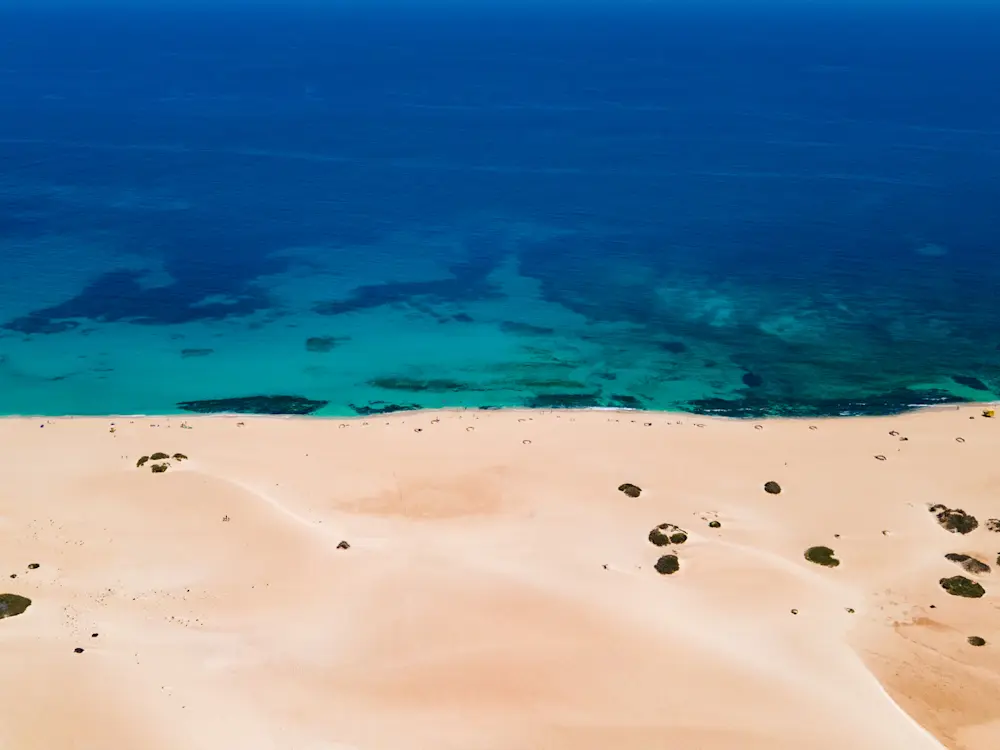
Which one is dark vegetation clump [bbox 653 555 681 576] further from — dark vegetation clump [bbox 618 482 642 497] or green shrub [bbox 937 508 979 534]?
green shrub [bbox 937 508 979 534]

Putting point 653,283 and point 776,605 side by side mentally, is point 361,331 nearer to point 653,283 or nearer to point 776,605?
point 653,283

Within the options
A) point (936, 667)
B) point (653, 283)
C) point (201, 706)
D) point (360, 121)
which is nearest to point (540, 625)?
point (201, 706)

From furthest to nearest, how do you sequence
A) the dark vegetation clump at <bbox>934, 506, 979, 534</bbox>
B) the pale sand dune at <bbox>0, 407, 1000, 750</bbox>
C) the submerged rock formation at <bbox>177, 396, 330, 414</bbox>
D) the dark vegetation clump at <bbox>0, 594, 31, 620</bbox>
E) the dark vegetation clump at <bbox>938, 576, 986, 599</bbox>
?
1. the submerged rock formation at <bbox>177, 396, 330, 414</bbox>
2. the dark vegetation clump at <bbox>934, 506, 979, 534</bbox>
3. the dark vegetation clump at <bbox>938, 576, 986, 599</bbox>
4. the dark vegetation clump at <bbox>0, 594, 31, 620</bbox>
5. the pale sand dune at <bbox>0, 407, 1000, 750</bbox>

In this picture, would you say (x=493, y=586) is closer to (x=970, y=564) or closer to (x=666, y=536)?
(x=666, y=536)

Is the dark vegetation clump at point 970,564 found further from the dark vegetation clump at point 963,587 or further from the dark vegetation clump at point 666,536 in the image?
the dark vegetation clump at point 666,536

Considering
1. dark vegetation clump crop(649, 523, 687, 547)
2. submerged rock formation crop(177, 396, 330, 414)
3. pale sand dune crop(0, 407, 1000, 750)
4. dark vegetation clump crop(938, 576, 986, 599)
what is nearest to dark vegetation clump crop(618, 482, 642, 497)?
pale sand dune crop(0, 407, 1000, 750)

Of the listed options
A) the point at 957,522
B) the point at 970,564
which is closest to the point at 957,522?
the point at 957,522
